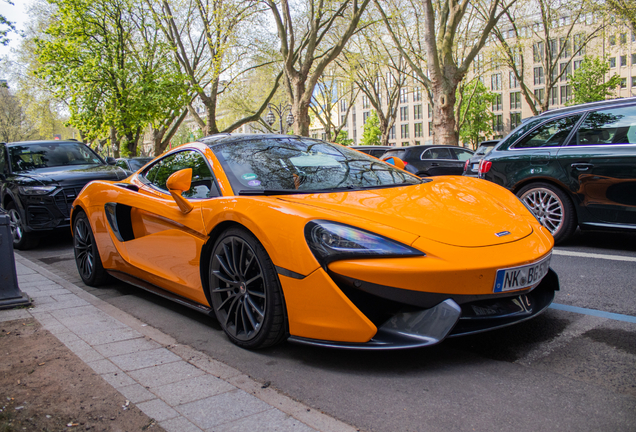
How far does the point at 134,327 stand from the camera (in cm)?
346

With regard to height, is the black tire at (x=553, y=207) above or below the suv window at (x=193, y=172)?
below

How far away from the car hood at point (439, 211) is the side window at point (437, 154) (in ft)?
36.5

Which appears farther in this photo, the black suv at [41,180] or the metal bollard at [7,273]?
the black suv at [41,180]

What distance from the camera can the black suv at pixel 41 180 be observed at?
766 centimetres

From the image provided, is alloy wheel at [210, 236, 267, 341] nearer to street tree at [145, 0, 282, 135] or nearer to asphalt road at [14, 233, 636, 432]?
asphalt road at [14, 233, 636, 432]

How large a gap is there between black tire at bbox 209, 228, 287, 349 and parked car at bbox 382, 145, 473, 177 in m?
11.5

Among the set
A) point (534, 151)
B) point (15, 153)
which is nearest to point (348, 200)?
point (534, 151)

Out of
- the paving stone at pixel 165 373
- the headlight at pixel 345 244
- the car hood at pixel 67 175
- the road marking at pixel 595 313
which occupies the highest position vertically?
the car hood at pixel 67 175

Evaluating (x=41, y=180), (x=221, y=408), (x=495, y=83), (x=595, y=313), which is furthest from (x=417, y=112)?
(x=221, y=408)

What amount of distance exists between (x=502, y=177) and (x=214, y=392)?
4.93m

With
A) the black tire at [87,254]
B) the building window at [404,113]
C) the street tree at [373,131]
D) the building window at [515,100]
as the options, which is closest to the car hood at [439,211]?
the black tire at [87,254]

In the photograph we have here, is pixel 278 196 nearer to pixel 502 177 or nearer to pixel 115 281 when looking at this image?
pixel 115 281

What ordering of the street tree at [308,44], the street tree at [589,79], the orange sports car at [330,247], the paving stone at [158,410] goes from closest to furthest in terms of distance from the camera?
1. the paving stone at [158,410]
2. the orange sports car at [330,247]
3. the street tree at [308,44]
4. the street tree at [589,79]

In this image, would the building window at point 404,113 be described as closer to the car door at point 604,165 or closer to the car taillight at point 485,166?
the car taillight at point 485,166
